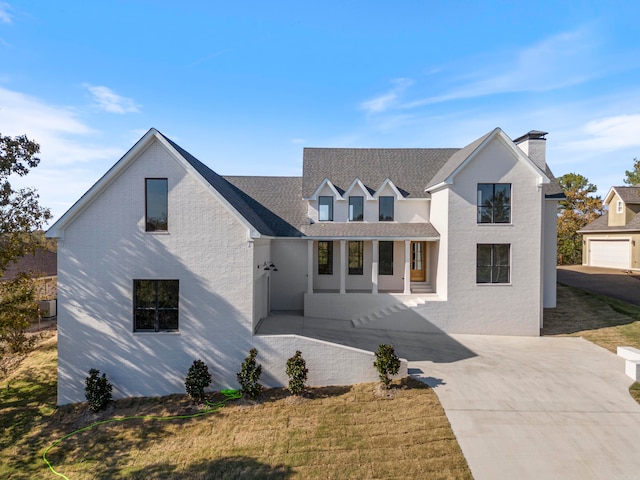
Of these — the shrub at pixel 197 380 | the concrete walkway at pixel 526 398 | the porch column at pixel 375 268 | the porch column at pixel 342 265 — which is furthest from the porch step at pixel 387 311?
the shrub at pixel 197 380

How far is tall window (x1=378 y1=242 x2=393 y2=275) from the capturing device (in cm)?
2162

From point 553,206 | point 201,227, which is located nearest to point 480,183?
point 553,206

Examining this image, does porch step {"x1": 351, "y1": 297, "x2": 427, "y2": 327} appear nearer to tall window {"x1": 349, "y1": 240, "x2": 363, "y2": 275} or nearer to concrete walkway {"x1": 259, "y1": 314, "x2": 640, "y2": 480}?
concrete walkway {"x1": 259, "y1": 314, "x2": 640, "y2": 480}

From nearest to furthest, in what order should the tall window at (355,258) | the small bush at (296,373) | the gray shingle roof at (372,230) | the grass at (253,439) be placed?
the grass at (253,439), the small bush at (296,373), the gray shingle roof at (372,230), the tall window at (355,258)

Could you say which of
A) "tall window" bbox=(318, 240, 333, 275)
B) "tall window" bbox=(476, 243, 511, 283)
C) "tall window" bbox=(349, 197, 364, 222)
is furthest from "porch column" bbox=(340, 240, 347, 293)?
"tall window" bbox=(476, 243, 511, 283)

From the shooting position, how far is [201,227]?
13.2m

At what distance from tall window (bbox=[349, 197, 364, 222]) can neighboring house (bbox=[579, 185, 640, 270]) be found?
25250mm

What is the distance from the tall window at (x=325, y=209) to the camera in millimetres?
21438

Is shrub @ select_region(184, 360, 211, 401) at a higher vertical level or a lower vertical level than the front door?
lower

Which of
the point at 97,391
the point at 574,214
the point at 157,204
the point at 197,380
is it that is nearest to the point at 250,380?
the point at 197,380

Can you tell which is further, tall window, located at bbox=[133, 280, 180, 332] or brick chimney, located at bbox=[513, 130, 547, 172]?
brick chimney, located at bbox=[513, 130, 547, 172]

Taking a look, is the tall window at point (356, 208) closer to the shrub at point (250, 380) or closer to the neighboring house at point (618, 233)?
the shrub at point (250, 380)

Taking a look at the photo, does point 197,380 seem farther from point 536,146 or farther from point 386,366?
point 536,146

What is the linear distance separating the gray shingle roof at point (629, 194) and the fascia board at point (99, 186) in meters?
38.0
